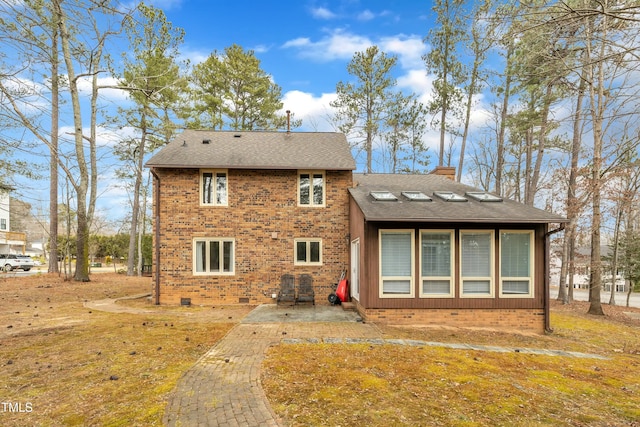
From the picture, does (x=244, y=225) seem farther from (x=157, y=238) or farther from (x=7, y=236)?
(x=7, y=236)

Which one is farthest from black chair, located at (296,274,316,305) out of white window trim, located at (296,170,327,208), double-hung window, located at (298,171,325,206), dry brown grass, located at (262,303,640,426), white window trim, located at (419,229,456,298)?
dry brown grass, located at (262,303,640,426)

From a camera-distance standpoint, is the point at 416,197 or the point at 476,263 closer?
the point at 476,263

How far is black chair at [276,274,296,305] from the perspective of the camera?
1096 cm

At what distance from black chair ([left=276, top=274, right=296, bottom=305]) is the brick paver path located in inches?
136

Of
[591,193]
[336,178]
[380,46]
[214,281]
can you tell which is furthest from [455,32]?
[214,281]

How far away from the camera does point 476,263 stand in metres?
8.88

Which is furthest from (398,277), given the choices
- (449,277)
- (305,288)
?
(305,288)

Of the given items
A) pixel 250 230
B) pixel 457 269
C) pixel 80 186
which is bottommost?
pixel 457 269

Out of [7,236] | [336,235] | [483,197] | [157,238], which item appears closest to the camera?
[483,197]

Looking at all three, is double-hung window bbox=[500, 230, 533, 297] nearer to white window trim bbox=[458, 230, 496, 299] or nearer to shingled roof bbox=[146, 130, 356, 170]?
white window trim bbox=[458, 230, 496, 299]

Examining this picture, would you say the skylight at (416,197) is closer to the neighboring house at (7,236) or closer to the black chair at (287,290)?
the black chair at (287,290)

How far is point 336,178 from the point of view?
1180 cm

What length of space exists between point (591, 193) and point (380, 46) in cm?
1437

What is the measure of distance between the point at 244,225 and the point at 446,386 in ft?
27.6
